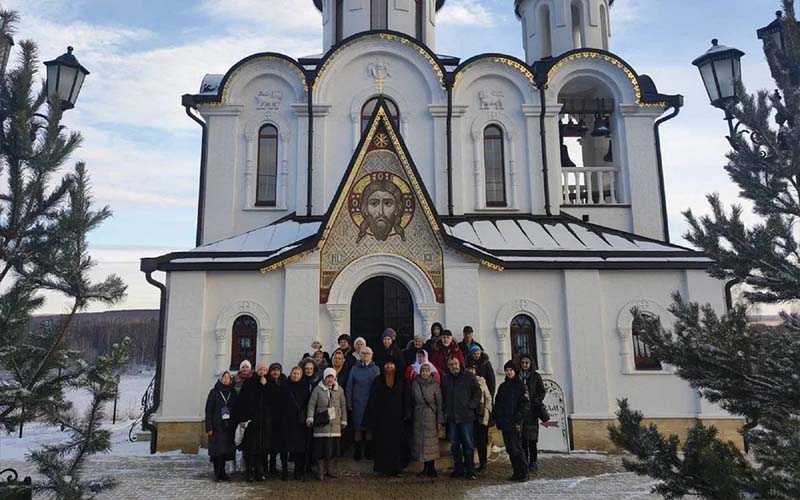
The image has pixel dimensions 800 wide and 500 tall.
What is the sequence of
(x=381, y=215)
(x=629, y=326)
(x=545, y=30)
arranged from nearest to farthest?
(x=381, y=215) < (x=629, y=326) < (x=545, y=30)

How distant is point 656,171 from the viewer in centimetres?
1276

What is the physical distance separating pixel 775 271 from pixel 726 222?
0.48 metres

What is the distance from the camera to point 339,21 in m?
15.5

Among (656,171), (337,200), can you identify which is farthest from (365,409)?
(656,171)

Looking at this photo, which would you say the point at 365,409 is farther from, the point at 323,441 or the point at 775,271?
the point at 775,271

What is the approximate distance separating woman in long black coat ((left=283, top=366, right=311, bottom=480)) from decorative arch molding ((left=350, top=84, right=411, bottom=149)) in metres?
6.71

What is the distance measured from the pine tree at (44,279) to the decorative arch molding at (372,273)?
18.1ft

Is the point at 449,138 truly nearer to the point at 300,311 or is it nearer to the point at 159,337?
the point at 300,311

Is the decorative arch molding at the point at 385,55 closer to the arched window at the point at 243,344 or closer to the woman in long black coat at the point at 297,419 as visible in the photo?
the arched window at the point at 243,344

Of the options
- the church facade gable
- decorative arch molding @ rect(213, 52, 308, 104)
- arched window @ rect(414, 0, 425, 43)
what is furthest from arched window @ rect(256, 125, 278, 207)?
arched window @ rect(414, 0, 425, 43)

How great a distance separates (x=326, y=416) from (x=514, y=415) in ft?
7.64

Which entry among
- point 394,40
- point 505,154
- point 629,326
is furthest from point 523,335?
point 394,40

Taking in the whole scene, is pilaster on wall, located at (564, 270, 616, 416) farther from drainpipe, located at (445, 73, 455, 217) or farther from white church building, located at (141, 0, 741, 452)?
drainpipe, located at (445, 73, 455, 217)

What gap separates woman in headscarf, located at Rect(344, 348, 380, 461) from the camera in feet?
24.1
